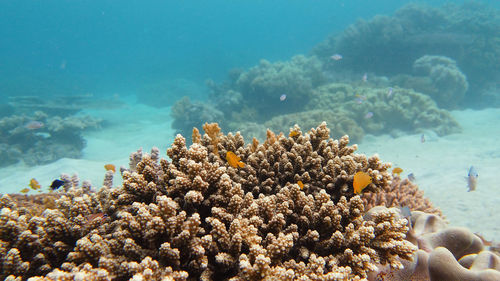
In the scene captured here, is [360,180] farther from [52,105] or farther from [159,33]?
[159,33]

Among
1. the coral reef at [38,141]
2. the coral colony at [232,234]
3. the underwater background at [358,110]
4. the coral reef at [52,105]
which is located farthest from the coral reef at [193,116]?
the coral colony at [232,234]

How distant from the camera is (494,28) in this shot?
18922 mm

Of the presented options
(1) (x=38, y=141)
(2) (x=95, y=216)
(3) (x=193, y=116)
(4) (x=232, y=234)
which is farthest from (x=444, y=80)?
(1) (x=38, y=141)

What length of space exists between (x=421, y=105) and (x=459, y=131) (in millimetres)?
2421

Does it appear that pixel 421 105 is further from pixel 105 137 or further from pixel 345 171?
pixel 105 137

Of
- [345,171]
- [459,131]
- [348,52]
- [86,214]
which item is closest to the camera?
[86,214]

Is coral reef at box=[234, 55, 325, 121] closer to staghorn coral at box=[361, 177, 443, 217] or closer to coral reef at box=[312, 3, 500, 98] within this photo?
coral reef at box=[312, 3, 500, 98]

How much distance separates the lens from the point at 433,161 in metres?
9.84

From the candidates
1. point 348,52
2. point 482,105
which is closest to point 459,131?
point 482,105

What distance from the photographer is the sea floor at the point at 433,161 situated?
245 inches

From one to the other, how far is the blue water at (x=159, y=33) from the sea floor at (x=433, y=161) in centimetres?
3129

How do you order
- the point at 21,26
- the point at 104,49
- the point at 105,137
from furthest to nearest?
the point at 21,26 → the point at 104,49 → the point at 105,137

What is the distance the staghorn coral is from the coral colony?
0.53 meters

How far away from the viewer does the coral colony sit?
5.24ft
